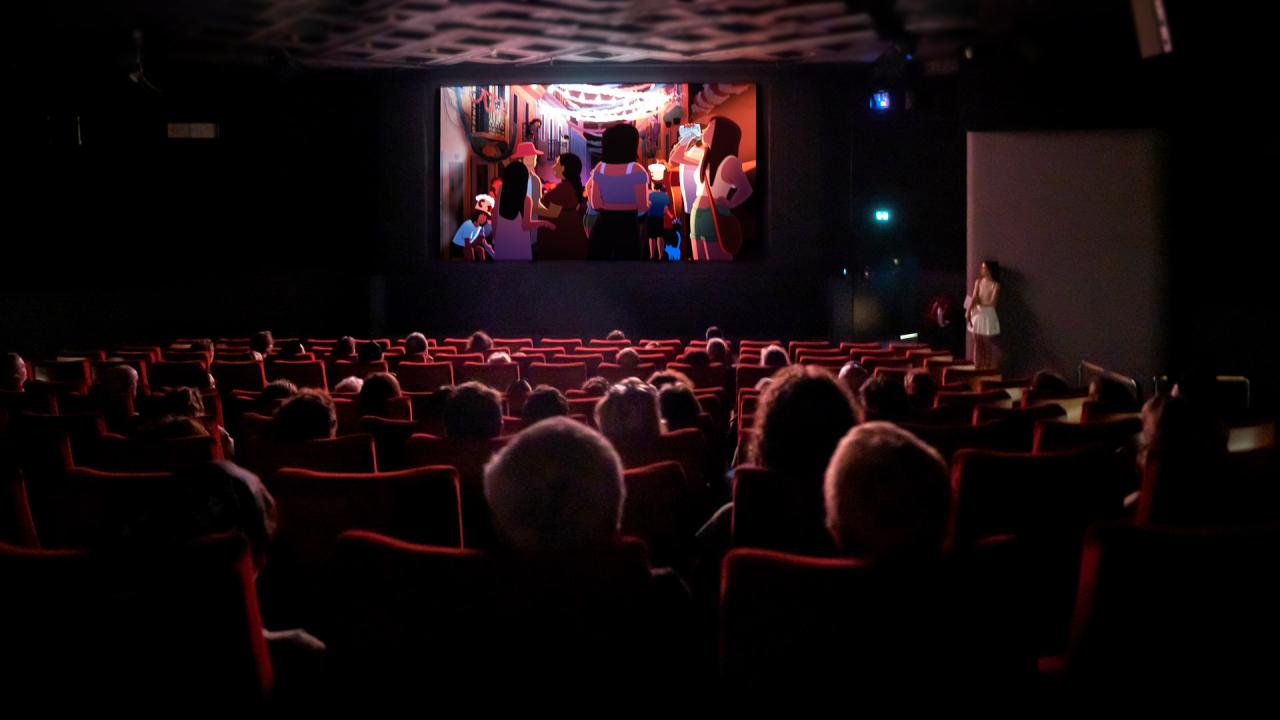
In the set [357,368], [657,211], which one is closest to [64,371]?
[357,368]

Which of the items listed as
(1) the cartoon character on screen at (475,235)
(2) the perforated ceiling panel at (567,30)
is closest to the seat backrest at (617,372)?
(2) the perforated ceiling panel at (567,30)

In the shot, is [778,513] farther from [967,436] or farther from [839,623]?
[967,436]

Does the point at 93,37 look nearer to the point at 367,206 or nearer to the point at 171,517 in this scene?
the point at 367,206

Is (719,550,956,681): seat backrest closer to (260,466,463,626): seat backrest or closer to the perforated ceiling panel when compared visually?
(260,466,463,626): seat backrest

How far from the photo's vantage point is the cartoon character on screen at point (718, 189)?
13.7m

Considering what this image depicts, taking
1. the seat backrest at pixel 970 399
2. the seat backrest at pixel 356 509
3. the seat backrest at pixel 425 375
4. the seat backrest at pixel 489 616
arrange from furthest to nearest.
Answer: the seat backrest at pixel 425 375
the seat backrest at pixel 970 399
the seat backrest at pixel 356 509
the seat backrest at pixel 489 616

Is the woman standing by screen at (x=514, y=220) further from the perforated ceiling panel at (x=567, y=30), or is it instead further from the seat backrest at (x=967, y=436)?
the seat backrest at (x=967, y=436)

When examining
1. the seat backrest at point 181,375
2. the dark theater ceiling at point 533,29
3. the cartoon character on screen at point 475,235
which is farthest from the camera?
the cartoon character on screen at point 475,235

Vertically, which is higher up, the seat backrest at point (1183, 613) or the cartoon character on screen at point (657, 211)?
the cartoon character on screen at point (657, 211)

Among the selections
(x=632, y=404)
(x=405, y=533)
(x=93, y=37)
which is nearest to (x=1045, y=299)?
(x=632, y=404)

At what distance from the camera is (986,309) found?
9938 millimetres

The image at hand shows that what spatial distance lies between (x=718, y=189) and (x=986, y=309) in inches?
196

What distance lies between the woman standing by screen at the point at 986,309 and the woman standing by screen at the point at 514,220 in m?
6.41

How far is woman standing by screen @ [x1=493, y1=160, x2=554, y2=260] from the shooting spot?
550 inches
